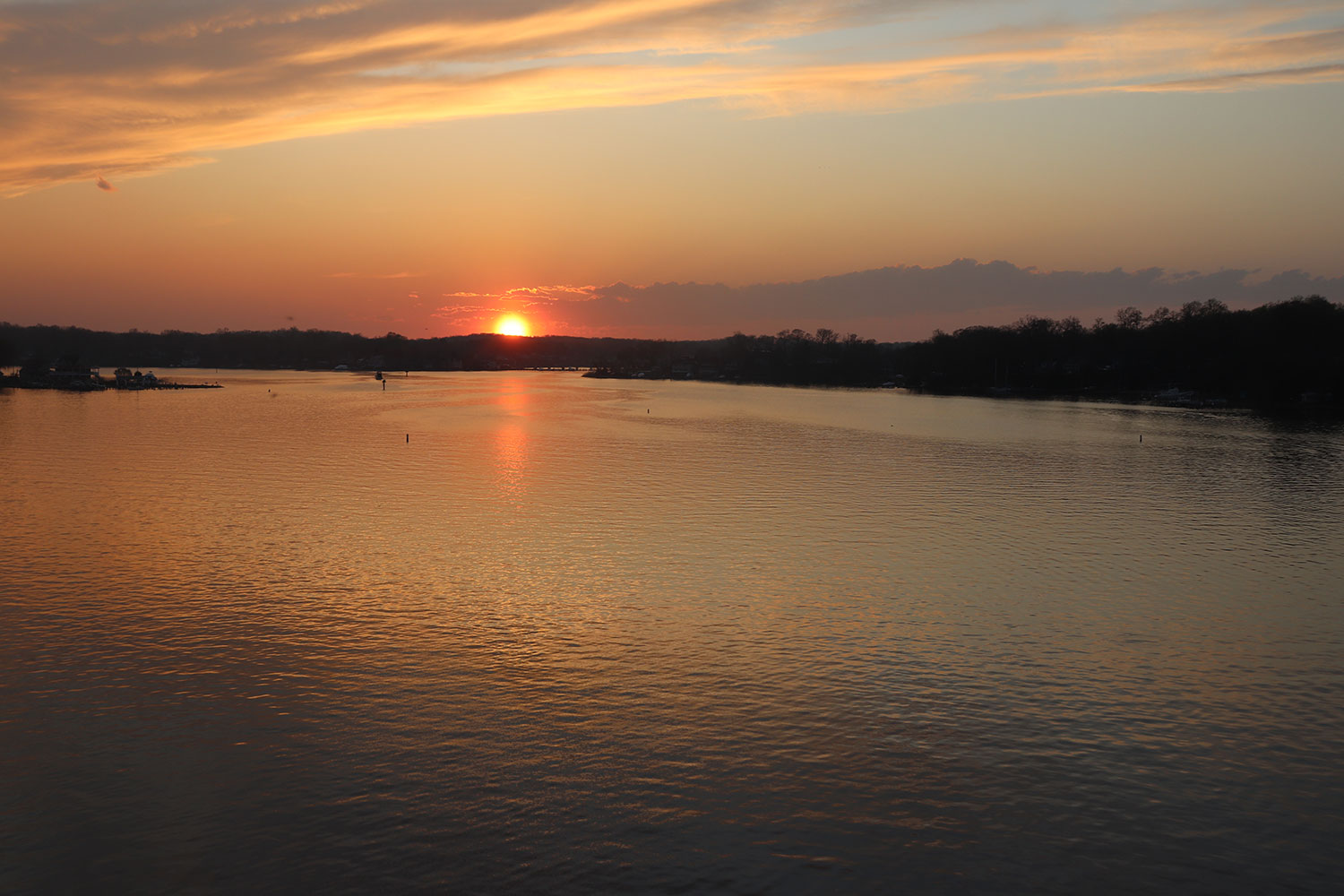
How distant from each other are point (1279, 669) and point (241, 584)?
36.5 metres

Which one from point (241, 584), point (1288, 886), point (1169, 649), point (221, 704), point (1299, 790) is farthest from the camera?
point (241, 584)

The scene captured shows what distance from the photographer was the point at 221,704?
24141 millimetres

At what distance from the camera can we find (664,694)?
25328 millimetres

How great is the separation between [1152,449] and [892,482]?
Answer: 1764 inches

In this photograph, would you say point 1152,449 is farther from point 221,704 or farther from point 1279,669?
point 221,704

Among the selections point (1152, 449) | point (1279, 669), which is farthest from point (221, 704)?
point (1152, 449)

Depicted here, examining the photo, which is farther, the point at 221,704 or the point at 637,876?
the point at 221,704

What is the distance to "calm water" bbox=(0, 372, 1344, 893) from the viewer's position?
690 inches

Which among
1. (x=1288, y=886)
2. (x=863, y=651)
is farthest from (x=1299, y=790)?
(x=863, y=651)

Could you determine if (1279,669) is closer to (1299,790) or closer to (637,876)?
(1299,790)

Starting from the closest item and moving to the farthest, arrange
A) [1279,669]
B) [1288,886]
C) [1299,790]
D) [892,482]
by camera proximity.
A: [1288,886] → [1299,790] → [1279,669] → [892,482]

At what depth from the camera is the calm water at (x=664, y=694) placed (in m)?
17.5

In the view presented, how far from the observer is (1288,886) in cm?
1669

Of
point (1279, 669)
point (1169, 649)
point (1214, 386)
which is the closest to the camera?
point (1279, 669)
